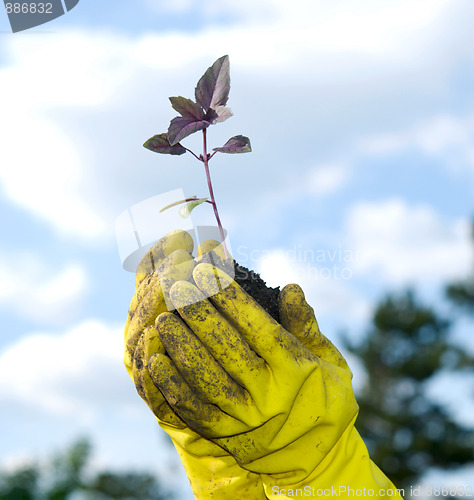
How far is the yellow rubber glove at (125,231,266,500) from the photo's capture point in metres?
2.40

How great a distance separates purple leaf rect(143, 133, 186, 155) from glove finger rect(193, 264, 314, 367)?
621 mm

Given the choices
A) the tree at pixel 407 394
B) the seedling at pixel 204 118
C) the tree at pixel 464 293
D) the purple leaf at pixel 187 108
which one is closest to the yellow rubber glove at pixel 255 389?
the seedling at pixel 204 118

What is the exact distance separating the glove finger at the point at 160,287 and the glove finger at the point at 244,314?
0.35 feet

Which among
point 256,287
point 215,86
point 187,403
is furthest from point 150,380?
point 215,86

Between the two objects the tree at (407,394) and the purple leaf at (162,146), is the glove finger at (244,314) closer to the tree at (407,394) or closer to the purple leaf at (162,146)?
A: the purple leaf at (162,146)

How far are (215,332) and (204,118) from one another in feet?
3.43

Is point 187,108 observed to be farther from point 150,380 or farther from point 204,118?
point 150,380

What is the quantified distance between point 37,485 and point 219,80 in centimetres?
2130

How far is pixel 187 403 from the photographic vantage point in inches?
89.7

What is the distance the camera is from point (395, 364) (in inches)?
652

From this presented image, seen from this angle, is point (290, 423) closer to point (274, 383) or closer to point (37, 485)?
point (274, 383)

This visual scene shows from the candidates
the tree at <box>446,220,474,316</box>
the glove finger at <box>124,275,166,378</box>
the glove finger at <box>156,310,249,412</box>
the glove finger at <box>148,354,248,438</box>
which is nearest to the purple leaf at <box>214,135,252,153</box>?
the glove finger at <box>124,275,166,378</box>

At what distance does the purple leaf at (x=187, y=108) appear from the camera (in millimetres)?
2395

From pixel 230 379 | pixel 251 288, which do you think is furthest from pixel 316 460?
pixel 251 288
